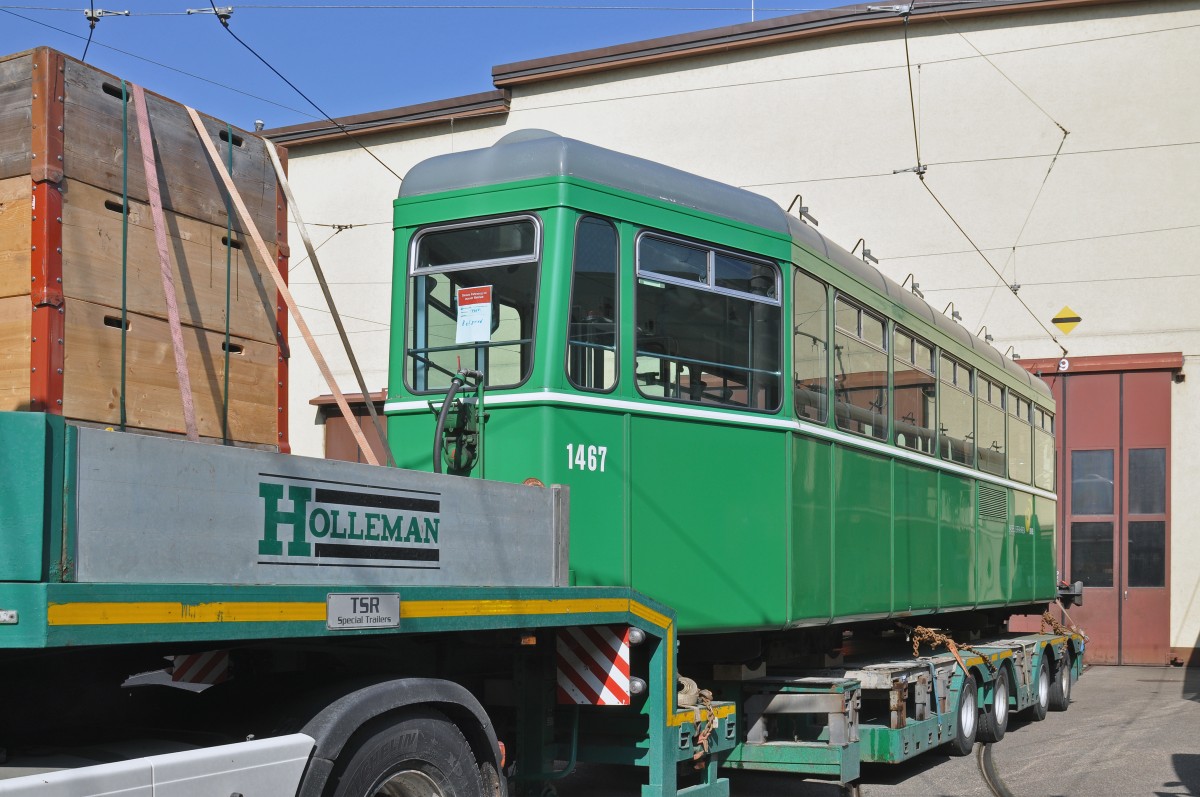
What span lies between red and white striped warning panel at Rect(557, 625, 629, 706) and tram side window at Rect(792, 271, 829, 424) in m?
2.38

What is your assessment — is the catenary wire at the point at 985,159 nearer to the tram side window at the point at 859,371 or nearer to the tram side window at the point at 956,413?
the tram side window at the point at 956,413

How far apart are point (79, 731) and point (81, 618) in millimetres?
1196

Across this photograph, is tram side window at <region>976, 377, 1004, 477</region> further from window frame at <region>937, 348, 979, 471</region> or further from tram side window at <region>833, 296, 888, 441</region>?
tram side window at <region>833, 296, 888, 441</region>

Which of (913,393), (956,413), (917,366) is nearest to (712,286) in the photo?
(913,393)

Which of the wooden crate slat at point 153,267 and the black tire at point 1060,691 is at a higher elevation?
the wooden crate slat at point 153,267

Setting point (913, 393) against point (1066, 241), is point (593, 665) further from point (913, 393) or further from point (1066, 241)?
point (1066, 241)

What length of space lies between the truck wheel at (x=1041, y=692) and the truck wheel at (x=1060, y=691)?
0.76ft

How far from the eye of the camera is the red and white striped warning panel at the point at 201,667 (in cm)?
471

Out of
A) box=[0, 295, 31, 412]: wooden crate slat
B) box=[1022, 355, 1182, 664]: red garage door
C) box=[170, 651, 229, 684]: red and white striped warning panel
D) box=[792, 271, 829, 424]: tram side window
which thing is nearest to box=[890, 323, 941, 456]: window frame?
box=[792, 271, 829, 424]: tram side window

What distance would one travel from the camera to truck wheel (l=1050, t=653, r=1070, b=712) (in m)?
15.5

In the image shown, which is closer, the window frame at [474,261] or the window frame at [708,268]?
the window frame at [474,261]

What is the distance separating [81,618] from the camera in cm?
351

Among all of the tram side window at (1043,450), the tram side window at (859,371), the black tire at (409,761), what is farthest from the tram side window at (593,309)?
the tram side window at (1043,450)

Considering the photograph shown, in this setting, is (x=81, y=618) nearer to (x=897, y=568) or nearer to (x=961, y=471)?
(x=897, y=568)
